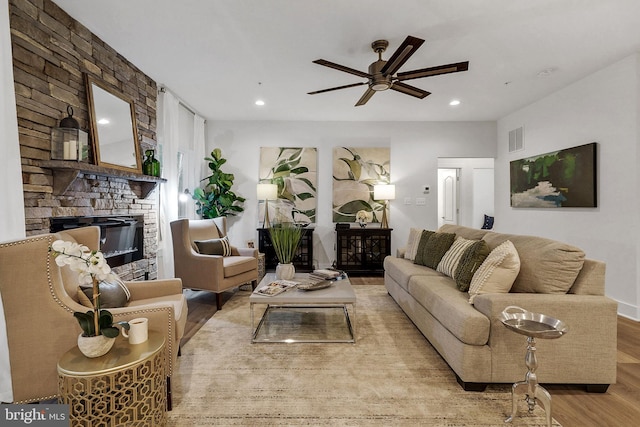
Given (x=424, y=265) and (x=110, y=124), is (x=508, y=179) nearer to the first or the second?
(x=424, y=265)

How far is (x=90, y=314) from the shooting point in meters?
1.42

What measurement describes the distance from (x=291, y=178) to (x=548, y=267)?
3.94 meters

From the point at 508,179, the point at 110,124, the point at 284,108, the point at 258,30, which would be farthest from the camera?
the point at 508,179

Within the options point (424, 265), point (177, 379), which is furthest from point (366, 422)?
point (424, 265)

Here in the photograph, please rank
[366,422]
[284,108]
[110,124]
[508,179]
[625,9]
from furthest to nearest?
[508,179], [284,108], [110,124], [625,9], [366,422]

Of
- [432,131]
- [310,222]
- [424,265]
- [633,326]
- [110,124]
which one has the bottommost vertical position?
[633,326]

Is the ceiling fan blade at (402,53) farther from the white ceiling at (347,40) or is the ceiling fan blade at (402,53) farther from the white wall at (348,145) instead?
the white wall at (348,145)

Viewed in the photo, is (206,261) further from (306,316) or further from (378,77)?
(378,77)

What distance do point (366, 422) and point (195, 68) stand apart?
351cm

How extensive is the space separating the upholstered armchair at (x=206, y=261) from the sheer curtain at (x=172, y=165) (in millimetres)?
305

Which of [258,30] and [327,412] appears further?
[258,30]

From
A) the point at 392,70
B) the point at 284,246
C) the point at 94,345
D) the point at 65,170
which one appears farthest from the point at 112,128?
the point at 392,70

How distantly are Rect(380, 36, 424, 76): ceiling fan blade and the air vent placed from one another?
3.27m

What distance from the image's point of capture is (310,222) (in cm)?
529
